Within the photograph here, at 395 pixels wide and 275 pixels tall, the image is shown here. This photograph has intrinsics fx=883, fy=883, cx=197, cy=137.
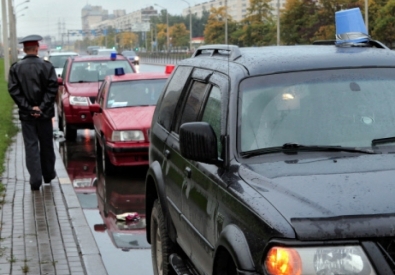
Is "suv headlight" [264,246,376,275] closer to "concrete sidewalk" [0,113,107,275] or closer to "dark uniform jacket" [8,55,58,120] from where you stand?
"concrete sidewalk" [0,113,107,275]

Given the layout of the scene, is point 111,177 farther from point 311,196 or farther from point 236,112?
point 311,196

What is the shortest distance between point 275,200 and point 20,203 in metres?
6.61

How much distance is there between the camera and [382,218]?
359cm

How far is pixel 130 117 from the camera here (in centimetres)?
1309

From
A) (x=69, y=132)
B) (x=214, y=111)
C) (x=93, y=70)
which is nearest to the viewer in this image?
(x=214, y=111)

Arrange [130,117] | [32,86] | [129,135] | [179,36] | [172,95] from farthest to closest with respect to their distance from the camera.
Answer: [179,36] < [130,117] < [129,135] < [32,86] < [172,95]

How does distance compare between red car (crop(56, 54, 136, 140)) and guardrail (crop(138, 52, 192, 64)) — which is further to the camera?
guardrail (crop(138, 52, 192, 64))

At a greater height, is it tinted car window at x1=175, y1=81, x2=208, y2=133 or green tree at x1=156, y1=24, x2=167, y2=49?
tinted car window at x1=175, y1=81, x2=208, y2=133

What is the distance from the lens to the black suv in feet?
11.7

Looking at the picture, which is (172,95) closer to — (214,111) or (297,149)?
(214,111)

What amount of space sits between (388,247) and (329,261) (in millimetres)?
252

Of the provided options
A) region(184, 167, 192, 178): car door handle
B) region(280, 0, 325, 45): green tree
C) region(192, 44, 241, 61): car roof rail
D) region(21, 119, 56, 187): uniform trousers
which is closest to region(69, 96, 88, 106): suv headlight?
region(21, 119, 56, 187): uniform trousers

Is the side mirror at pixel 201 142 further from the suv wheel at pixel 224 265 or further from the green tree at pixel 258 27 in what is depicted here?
the green tree at pixel 258 27

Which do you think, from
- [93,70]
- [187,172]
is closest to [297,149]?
[187,172]
